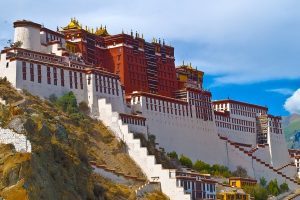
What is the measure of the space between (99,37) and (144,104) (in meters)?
13.3

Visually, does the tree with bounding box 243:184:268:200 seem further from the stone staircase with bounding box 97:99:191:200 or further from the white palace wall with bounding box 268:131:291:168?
the white palace wall with bounding box 268:131:291:168

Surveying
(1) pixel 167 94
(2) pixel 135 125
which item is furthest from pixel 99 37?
(2) pixel 135 125

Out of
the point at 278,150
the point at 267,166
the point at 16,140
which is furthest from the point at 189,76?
the point at 16,140

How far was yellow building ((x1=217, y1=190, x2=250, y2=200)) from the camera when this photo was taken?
7493cm

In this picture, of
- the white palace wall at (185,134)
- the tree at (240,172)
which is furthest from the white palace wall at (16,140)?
the tree at (240,172)

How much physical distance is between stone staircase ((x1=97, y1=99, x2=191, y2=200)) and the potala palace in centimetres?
10

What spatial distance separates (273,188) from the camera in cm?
9106

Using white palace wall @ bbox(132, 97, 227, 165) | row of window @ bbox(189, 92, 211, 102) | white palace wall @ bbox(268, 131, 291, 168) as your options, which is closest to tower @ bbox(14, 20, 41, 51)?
white palace wall @ bbox(132, 97, 227, 165)

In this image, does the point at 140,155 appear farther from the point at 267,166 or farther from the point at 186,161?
the point at 267,166

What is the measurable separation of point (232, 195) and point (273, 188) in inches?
668

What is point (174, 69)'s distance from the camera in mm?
99312

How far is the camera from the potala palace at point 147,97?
7475 cm

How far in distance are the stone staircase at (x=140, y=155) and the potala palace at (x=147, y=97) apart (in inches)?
3.8

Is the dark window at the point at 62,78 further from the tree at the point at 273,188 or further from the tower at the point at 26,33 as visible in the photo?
the tree at the point at 273,188
